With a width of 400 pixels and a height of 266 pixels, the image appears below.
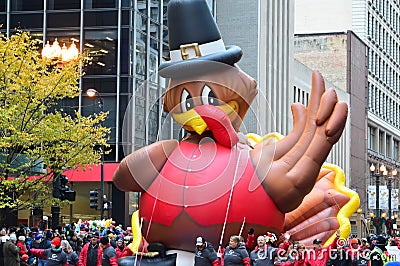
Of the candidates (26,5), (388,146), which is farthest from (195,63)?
(388,146)

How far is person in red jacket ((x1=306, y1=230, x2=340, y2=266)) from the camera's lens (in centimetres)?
1773

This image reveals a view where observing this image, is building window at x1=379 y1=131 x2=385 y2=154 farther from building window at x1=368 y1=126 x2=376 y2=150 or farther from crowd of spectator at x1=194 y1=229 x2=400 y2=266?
crowd of spectator at x1=194 y1=229 x2=400 y2=266

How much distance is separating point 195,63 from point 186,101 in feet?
2.36

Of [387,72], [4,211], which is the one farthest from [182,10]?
[387,72]

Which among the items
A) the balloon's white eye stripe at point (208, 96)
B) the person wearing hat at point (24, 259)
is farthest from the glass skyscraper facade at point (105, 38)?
the balloon's white eye stripe at point (208, 96)

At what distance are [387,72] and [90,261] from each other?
233 feet

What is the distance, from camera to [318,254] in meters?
18.1

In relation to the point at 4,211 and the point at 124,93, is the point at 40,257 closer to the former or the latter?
the point at 4,211

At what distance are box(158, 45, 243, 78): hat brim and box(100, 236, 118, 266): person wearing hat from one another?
3551 mm

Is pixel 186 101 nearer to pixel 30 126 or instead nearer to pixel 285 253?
pixel 285 253

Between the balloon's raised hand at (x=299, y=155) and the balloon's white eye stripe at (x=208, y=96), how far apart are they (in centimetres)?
114

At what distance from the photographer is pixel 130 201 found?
41750 mm

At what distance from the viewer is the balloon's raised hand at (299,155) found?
16359mm

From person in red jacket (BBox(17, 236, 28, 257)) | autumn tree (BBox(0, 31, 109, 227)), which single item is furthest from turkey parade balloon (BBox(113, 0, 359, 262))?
autumn tree (BBox(0, 31, 109, 227))
